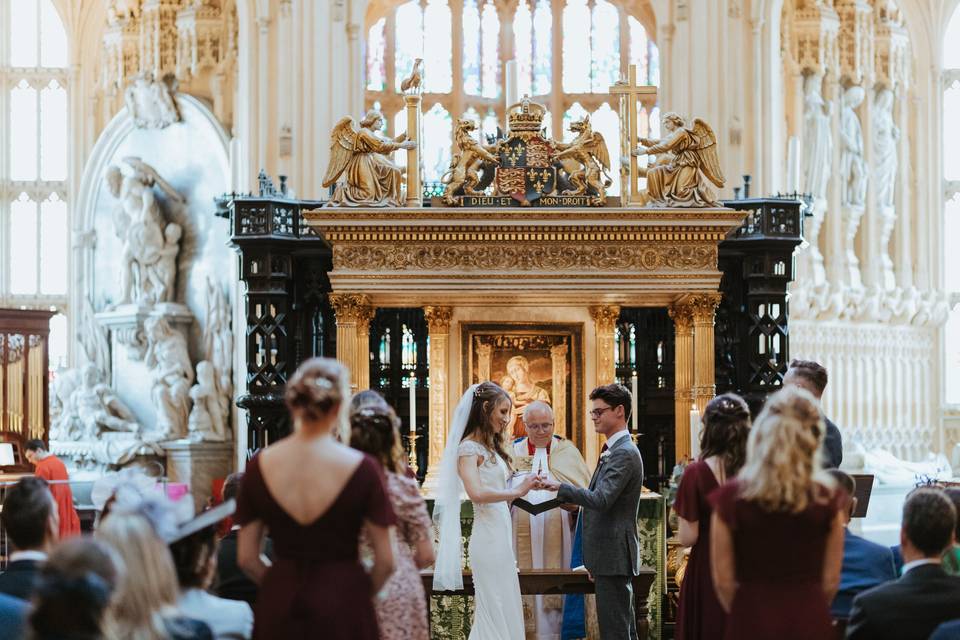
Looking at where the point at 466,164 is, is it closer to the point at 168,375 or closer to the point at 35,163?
the point at 168,375

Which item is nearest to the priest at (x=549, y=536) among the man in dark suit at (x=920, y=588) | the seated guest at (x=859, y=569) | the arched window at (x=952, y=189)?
the seated guest at (x=859, y=569)

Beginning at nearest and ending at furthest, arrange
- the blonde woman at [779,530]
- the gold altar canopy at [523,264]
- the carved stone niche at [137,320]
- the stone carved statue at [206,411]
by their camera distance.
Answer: the blonde woman at [779,530] → the gold altar canopy at [523,264] → the stone carved statue at [206,411] → the carved stone niche at [137,320]

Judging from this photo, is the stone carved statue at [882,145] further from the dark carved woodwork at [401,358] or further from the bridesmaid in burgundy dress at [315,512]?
the bridesmaid in burgundy dress at [315,512]

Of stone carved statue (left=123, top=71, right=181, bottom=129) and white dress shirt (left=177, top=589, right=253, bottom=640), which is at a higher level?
stone carved statue (left=123, top=71, right=181, bottom=129)

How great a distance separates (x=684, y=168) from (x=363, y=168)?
2.40 metres

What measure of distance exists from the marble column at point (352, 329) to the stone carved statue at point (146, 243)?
9.46 m

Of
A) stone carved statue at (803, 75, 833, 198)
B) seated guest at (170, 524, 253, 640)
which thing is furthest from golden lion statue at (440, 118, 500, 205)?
stone carved statue at (803, 75, 833, 198)

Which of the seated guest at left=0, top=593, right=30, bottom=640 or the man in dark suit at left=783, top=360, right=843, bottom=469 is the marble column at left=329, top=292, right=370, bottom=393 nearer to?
the man in dark suit at left=783, top=360, right=843, bottom=469

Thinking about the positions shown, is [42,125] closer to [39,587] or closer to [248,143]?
[248,143]

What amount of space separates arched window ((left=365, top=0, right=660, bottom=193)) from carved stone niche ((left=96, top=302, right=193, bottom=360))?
6.19 m

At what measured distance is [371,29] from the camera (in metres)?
24.9

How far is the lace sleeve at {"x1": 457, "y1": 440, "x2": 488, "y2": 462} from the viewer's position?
24.0 feet

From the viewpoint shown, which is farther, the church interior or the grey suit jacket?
the church interior

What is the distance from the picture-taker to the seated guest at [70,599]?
10.9 feet
